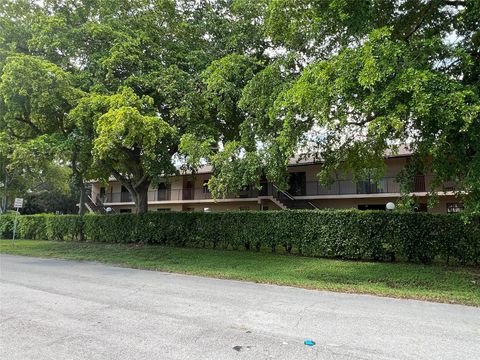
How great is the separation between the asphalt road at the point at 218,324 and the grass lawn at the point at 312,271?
1.24m

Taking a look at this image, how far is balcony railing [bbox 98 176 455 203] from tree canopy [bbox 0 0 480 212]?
19.8 ft

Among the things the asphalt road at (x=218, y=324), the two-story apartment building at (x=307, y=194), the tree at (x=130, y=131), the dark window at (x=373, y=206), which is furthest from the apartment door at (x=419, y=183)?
the asphalt road at (x=218, y=324)

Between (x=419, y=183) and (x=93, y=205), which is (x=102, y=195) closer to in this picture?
(x=93, y=205)

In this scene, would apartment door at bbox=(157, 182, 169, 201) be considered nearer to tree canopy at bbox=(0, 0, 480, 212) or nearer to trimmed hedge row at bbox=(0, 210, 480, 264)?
trimmed hedge row at bbox=(0, 210, 480, 264)

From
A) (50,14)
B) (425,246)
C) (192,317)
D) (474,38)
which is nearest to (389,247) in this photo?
(425,246)

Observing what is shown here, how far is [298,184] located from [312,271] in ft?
52.2

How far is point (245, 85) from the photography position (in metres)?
14.2

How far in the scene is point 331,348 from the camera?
4820mm

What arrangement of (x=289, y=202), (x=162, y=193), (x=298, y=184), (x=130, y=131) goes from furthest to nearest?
1. (x=162, y=193)
2. (x=298, y=184)
3. (x=289, y=202)
4. (x=130, y=131)

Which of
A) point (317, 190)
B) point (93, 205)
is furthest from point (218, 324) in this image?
point (93, 205)

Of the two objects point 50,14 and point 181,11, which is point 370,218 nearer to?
point 181,11

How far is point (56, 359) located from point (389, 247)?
1203 centimetres

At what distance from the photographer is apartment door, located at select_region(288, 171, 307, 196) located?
89.4ft

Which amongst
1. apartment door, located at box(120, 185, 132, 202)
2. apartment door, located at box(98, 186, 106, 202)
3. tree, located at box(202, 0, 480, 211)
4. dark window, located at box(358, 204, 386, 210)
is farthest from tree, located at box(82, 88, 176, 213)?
apartment door, located at box(98, 186, 106, 202)
